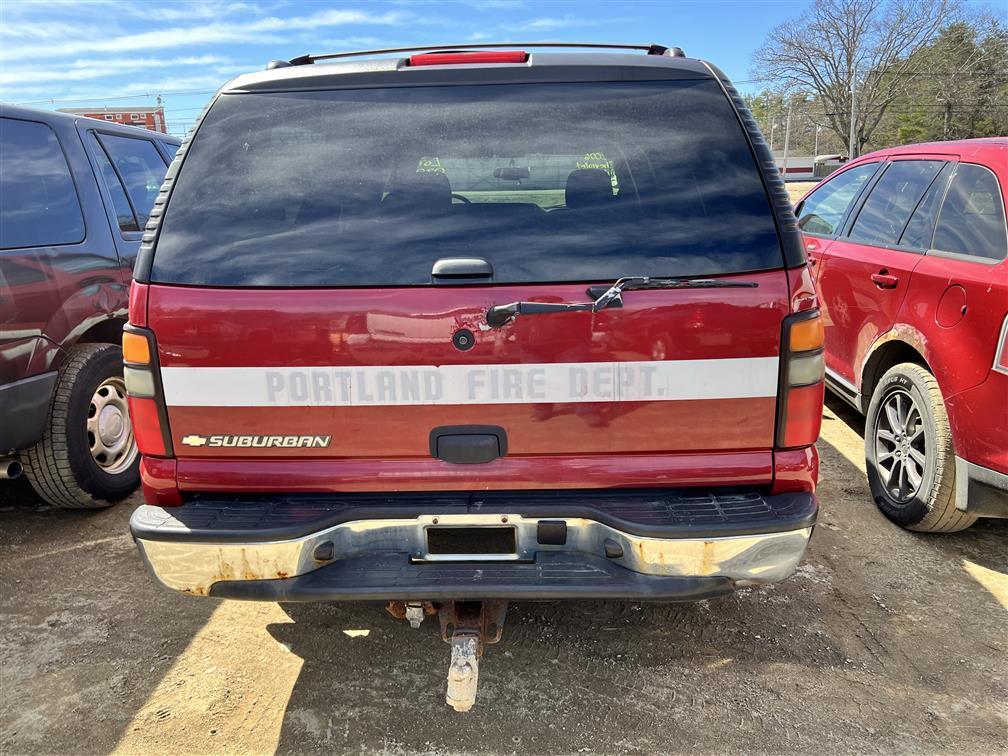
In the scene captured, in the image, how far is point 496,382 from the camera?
206 cm

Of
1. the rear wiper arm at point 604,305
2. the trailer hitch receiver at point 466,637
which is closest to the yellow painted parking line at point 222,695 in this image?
the trailer hitch receiver at point 466,637

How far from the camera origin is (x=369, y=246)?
2.08m

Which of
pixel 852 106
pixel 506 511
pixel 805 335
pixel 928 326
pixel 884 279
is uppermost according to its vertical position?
pixel 852 106

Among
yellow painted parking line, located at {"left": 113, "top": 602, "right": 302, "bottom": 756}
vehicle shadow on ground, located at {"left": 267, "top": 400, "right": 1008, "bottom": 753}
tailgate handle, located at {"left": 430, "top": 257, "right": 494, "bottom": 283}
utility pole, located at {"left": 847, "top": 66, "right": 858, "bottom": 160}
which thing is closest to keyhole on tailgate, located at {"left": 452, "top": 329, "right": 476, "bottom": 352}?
tailgate handle, located at {"left": 430, "top": 257, "right": 494, "bottom": 283}

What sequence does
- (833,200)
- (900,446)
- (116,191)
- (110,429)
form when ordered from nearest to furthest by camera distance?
1. (900,446)
2. (110,429)
3. (116,191)
4. (833,200)

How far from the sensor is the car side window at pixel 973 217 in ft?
10.3

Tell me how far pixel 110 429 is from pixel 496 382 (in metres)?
2.99

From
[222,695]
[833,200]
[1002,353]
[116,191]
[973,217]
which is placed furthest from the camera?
[833,200]

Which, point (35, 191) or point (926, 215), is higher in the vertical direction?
point (35, 191)

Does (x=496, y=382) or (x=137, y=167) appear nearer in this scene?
(x=496, y=382)

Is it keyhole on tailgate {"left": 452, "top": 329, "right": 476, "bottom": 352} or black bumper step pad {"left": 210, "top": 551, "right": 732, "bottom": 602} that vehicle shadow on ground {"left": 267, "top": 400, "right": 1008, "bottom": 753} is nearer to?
black bumper step pad {"left": 210, "top": 551, "right": 732, "bottom": 602}

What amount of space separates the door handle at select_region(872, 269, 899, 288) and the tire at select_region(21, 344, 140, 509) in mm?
4213

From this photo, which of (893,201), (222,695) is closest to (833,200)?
(893,201)

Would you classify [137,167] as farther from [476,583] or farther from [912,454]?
[912,454]
